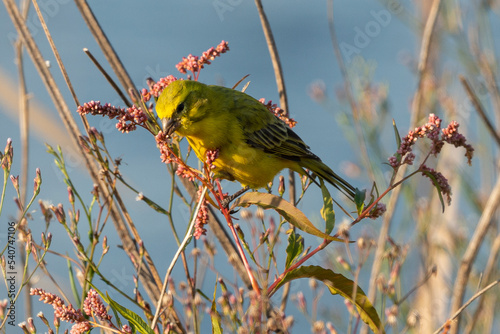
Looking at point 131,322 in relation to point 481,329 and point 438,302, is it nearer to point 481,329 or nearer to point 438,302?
point 438,302

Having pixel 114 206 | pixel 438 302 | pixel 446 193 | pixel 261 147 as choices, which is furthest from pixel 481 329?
pixel 114 206

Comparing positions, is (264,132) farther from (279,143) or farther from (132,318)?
(132,318)

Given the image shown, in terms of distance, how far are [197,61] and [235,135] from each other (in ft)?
2.55

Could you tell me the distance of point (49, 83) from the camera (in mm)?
2475

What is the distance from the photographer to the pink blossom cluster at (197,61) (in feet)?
7.46

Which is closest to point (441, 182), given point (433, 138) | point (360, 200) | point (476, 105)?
point (433, 138)

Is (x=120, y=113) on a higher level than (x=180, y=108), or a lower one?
lower

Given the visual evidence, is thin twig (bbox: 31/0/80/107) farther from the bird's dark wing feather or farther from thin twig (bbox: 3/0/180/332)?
the bird's dark wing feather

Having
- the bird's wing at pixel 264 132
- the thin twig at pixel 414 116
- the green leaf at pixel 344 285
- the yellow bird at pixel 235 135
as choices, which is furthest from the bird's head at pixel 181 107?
the green leaf at pixel 344 285

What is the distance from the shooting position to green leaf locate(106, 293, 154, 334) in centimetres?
176

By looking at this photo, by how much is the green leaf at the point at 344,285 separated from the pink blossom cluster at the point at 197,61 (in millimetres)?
929

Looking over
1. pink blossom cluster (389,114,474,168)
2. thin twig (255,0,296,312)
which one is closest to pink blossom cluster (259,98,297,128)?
thin twig (255,0,296,312)

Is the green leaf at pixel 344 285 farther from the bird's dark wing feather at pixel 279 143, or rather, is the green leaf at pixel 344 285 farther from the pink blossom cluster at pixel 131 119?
the bird's dark wing feather at pixel 279 143

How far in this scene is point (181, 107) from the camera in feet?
9.59
